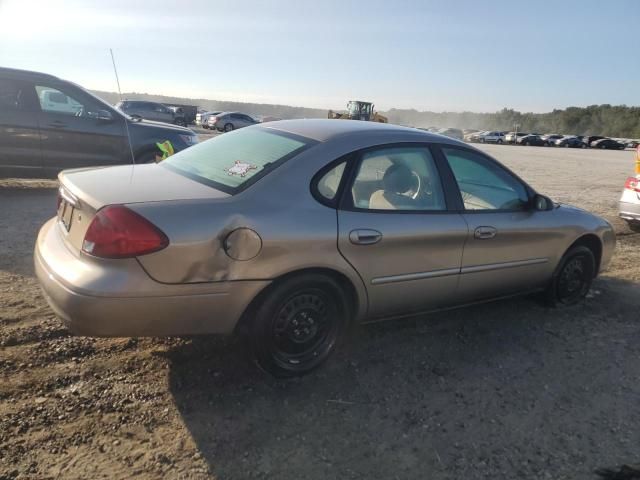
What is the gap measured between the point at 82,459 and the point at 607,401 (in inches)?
120

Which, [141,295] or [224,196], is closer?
[141,295]

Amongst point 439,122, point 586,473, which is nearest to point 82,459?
point 586,473

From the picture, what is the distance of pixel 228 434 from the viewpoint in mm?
2725

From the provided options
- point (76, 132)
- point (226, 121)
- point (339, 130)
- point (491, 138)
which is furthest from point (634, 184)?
point (491, 138)

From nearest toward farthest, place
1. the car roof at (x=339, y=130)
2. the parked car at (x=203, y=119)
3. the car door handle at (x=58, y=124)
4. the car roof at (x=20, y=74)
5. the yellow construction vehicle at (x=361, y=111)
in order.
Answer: the car roof at (x=339, y=130), the car roof at (x=20, y=74), the car door handle at (x=58, y=124), the parked car at (x=203, y=119), the yellow construction vehicle at (x=361, y=111)

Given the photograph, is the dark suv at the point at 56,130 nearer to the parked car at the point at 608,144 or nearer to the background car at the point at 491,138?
the background car at the point at 491,138

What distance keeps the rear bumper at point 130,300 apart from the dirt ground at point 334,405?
1.52 feet

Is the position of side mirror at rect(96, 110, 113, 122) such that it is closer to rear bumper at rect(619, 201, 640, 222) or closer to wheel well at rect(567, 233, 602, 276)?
wheel well at rect(567, 233, 602, 276)

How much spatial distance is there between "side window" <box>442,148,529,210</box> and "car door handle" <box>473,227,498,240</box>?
183mm

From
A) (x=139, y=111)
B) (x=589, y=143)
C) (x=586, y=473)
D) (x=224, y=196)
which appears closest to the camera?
(x=586, y=473)

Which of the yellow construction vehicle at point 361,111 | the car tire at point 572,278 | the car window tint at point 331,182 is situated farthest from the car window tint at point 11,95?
the yellow construction vehicle at point 361,111

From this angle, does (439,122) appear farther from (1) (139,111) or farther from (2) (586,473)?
(2) (586,473)

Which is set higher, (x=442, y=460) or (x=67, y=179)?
(x=67, y=179)

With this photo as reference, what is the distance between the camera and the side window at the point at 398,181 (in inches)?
134
